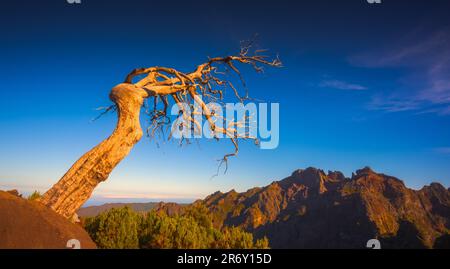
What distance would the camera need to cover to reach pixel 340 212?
4232 inches

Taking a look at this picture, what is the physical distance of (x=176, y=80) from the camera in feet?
42.8

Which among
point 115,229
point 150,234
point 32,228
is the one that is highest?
point 32,228

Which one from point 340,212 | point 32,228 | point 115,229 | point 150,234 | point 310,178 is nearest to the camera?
point 32,228

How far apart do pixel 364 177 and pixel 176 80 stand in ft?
464

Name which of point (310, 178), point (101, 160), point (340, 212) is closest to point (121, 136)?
point (101, 160)

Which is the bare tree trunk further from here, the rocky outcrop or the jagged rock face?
the jagged rock face

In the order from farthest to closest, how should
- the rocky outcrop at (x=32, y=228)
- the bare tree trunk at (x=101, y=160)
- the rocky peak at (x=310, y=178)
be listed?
the rocky peak at (x=310, y=178)
the bare tree trunk at (x=101, y=160)
the rocky outcrop at (x=32, y=228)

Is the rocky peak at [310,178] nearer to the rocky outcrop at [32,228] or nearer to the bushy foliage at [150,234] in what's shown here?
the bushy foliage at [150,234]

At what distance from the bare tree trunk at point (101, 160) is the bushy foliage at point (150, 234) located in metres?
1.22

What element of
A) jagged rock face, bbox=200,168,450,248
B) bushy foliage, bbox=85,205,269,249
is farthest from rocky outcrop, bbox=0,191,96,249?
jagged rock face, bbox=200,168,450,248

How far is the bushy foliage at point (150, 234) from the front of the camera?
10023 millimetres

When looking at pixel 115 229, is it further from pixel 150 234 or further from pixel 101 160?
pixel 101 160

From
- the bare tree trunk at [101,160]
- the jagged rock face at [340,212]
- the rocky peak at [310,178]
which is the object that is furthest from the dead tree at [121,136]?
the rocky peak at [310,178]

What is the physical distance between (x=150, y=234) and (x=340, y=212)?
354 feet
